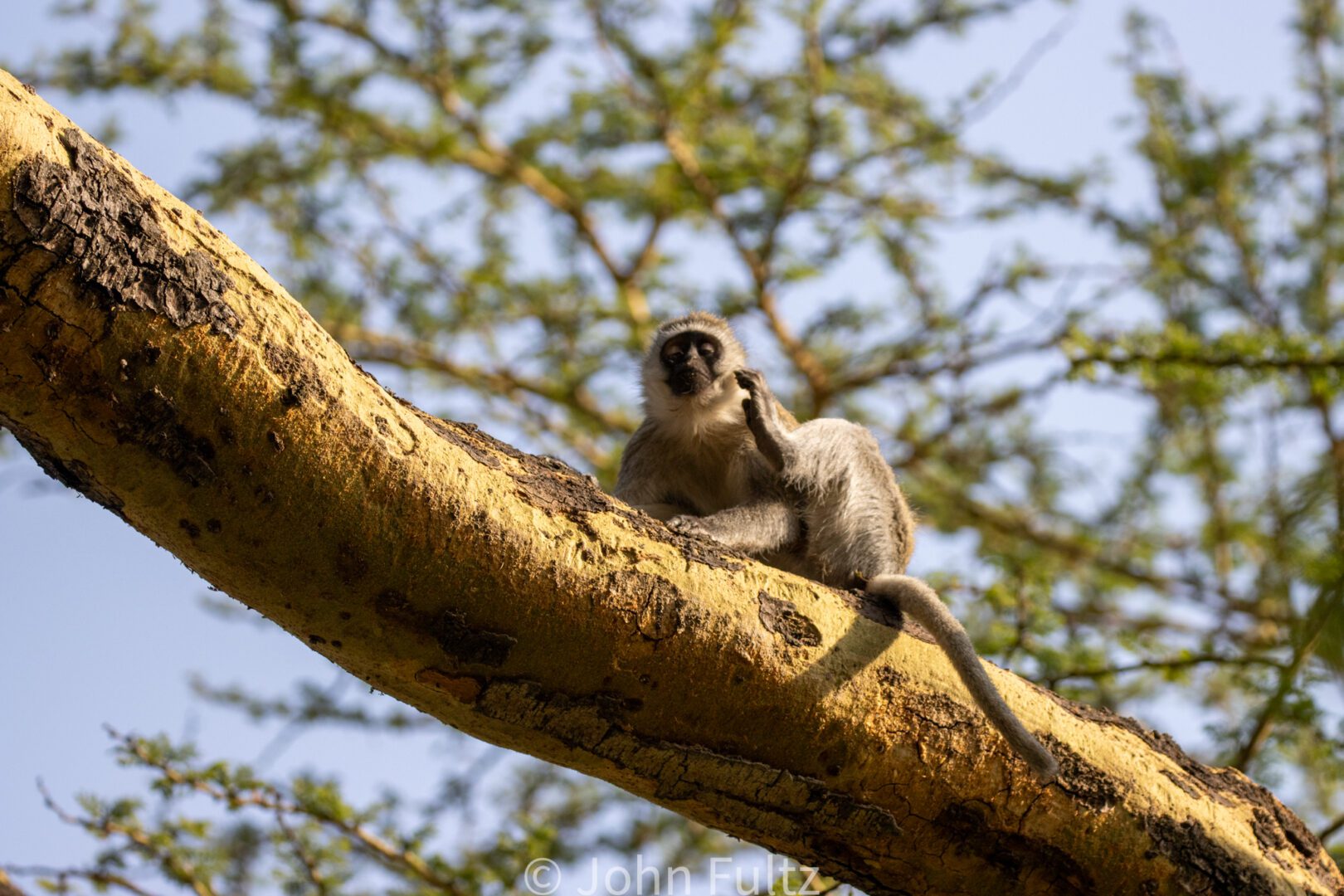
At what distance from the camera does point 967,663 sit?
3.11 m

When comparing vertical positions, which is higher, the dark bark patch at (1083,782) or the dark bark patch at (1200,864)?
the dark bark patch at (1083,782)

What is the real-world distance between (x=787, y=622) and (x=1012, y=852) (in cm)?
84

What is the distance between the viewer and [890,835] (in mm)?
3000

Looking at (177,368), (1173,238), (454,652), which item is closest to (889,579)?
(454,652)

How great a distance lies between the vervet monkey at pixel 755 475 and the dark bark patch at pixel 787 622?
496 millimetres

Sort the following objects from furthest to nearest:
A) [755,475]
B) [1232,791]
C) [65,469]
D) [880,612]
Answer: [755,475], [1232,791], [880,612], [65,469]

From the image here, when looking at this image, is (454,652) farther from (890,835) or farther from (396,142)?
(396,142)

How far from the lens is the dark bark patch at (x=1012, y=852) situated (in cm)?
303

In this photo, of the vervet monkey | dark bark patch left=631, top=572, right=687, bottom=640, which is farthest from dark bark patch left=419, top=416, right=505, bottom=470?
the vervet monkey

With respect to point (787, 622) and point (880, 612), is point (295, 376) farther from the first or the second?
point (880, 612)

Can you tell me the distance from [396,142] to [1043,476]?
5330 mm

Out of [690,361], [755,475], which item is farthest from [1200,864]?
[690,361]

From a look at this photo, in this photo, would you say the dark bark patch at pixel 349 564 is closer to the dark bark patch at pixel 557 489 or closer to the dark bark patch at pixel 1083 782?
the dark bark patch at pixel 557 489

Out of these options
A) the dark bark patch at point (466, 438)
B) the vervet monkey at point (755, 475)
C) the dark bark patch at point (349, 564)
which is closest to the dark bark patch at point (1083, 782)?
the vervet monkey at point (755, 475)
